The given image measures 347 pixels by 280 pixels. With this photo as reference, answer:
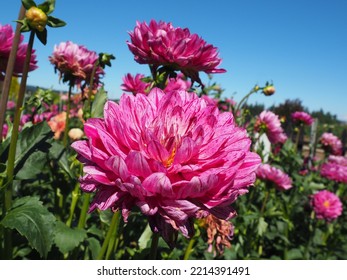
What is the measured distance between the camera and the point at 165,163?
0.83 metres

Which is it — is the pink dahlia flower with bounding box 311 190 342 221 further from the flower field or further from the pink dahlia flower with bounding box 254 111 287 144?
the flower field

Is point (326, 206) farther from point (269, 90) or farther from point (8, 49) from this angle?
point (8, 49)

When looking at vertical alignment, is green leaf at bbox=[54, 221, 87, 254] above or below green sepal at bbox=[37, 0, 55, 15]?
below

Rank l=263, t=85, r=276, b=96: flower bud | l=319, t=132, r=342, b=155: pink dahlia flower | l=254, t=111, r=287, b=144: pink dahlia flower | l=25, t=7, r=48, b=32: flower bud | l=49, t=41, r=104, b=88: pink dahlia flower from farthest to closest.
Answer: l=319, t=132, r=342, b=155: pink dahlia flower → l=254, t=111, r=287, b=144: pink dahlia flower → l=263, t=85, r=276, b=96: flower bud → l=49, t=41, r=104, b=88: pink dahlia flower → l=25, t=7, r=48, b=32: flower bud

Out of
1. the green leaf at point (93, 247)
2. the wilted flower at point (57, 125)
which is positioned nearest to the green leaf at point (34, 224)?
the green leaf at point (93, 247)

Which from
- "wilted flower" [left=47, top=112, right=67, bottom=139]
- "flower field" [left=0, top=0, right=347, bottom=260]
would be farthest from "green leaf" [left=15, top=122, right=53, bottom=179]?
"wilted flower" [left=47, top=112, right=67, bottom=139]

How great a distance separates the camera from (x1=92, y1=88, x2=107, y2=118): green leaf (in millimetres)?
1461

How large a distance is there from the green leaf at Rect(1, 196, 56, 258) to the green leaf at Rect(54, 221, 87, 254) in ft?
1.09

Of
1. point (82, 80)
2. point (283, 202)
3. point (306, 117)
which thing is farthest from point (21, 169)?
point (306, 117)

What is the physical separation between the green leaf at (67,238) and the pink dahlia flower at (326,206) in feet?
8.70

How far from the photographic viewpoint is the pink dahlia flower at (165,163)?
0.75 metres
